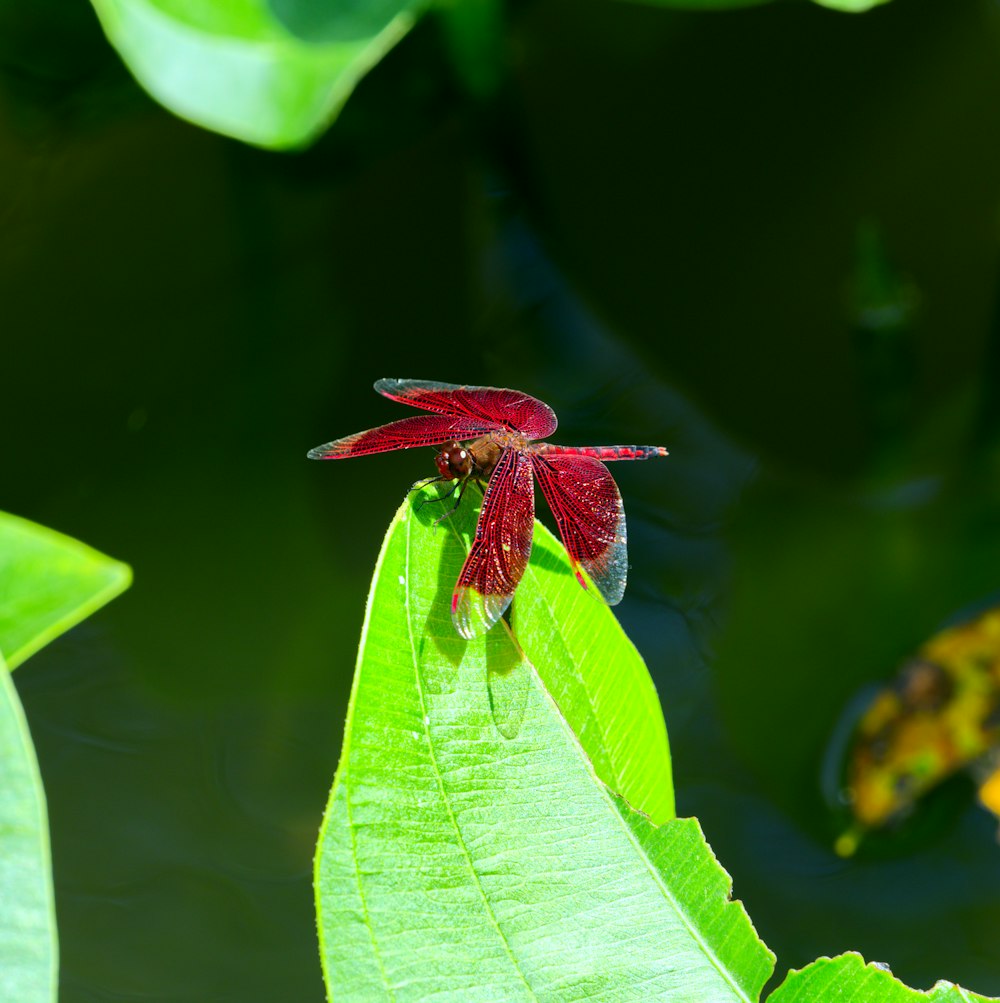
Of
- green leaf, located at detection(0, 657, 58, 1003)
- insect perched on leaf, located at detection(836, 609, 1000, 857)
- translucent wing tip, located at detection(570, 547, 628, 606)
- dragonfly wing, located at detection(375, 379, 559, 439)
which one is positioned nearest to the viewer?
green leaf, located at detection(0, 657, 58, 1003)

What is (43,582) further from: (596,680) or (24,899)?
(596,680)

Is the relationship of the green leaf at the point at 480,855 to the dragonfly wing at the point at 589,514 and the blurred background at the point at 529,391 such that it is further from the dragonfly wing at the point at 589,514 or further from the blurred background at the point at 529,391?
the blurred background at the point at 529,391

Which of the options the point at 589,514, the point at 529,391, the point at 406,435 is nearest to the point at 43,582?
the point at 406,435

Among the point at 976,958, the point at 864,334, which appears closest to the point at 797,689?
the point at 976,958

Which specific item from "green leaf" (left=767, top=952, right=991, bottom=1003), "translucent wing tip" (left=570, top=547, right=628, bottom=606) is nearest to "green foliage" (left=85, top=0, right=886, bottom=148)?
"translucent wing tip" (left=570, top=547, right=628, bottom=606)

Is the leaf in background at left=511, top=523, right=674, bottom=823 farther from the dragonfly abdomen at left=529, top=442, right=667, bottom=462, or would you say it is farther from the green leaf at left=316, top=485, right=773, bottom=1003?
the dragonfly abdomen at left=529, top=442, right=667, bottom=462

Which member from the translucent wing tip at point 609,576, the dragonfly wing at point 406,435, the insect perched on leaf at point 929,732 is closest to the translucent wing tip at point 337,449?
the dragonfly wing at point 406,435

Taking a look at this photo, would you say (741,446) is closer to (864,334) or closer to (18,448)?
(864,334)
